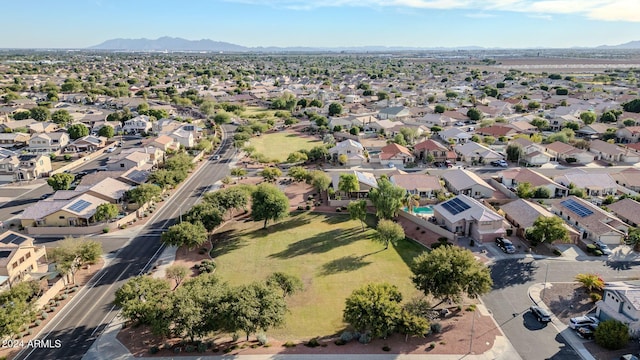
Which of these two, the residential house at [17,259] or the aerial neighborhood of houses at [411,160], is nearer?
the residential house at [17,259]

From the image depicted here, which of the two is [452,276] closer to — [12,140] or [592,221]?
[592,221]

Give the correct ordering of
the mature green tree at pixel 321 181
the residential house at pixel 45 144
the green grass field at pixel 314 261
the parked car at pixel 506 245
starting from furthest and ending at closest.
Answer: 1. the residential house at pixel 45 144
2. the mature green tree at pixel 321 181
3. the parked car at pixel 506 245
4. the green grass field at pixel 314 261

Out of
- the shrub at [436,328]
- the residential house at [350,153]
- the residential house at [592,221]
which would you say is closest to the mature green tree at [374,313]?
the shrub at [436,328]

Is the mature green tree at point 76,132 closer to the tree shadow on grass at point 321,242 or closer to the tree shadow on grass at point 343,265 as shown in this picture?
the tree shadow on grass at point 321,242

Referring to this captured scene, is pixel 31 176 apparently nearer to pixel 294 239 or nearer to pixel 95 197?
pixel 95 197

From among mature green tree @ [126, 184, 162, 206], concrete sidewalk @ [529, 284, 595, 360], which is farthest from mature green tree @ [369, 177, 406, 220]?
mature green tree @ [126, 184, 162, 206]

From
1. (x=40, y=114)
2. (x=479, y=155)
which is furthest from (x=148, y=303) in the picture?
(x=40, y=114)

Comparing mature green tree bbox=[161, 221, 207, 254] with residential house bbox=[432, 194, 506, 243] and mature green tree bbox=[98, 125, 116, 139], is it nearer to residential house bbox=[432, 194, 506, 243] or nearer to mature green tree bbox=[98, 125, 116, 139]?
residential house bbox=[432, 194, 506, 243]
